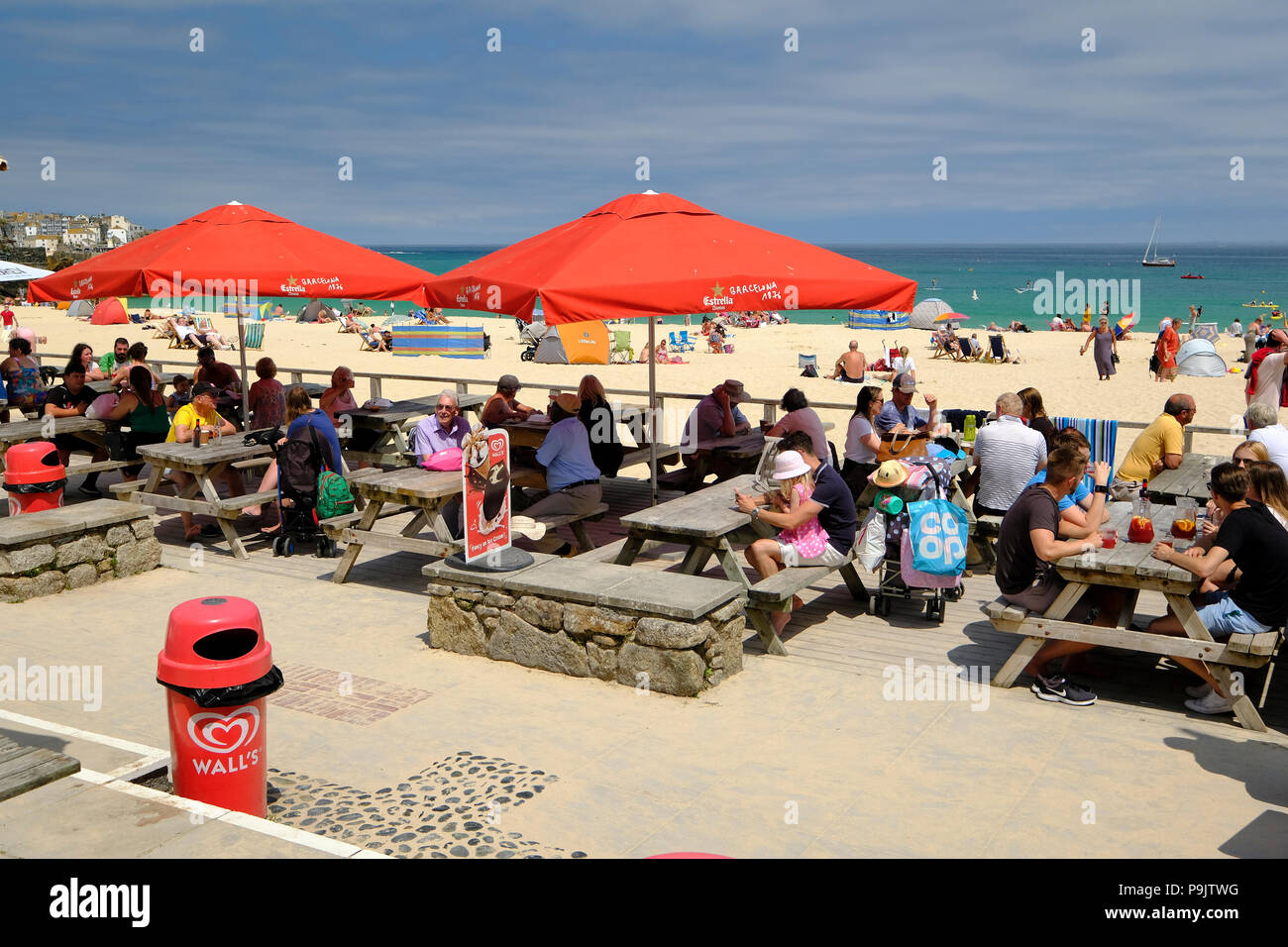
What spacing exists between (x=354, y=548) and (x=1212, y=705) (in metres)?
5.48

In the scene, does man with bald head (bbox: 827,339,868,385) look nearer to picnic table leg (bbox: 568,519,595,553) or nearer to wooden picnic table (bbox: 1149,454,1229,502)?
wooden picnic table (bbox: 1149,454,1229,502)

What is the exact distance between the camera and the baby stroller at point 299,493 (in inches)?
340

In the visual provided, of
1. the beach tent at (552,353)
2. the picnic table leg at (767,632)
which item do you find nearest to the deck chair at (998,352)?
the beach tent at (552,353)

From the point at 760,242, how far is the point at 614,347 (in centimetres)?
2165

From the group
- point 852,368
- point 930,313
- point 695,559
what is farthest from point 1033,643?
point 930,313

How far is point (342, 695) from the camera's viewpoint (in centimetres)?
581

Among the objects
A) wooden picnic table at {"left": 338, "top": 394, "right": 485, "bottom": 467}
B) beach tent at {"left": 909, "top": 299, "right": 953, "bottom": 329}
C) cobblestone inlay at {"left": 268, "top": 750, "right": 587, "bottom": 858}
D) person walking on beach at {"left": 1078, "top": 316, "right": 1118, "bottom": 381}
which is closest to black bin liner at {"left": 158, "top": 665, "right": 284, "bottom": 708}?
cobblestone inlay at {"left": 268, "top": 750, "right": 587, "bottom": 858}

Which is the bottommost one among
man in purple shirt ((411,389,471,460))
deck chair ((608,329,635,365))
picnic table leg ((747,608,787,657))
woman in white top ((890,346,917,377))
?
picnic table leg ((747,608,787,657))

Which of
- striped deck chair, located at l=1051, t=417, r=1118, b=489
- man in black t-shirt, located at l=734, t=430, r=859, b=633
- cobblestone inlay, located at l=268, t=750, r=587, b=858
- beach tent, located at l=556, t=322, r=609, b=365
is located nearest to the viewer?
cobblestone inlay, located at l=268, t=750, r=587, b=858

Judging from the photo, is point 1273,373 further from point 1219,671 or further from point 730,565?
point 730,565

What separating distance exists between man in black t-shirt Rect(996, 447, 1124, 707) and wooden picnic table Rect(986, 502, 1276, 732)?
0.07 m

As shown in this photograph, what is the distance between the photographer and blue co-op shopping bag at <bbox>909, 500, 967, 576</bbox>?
6.83 meters
